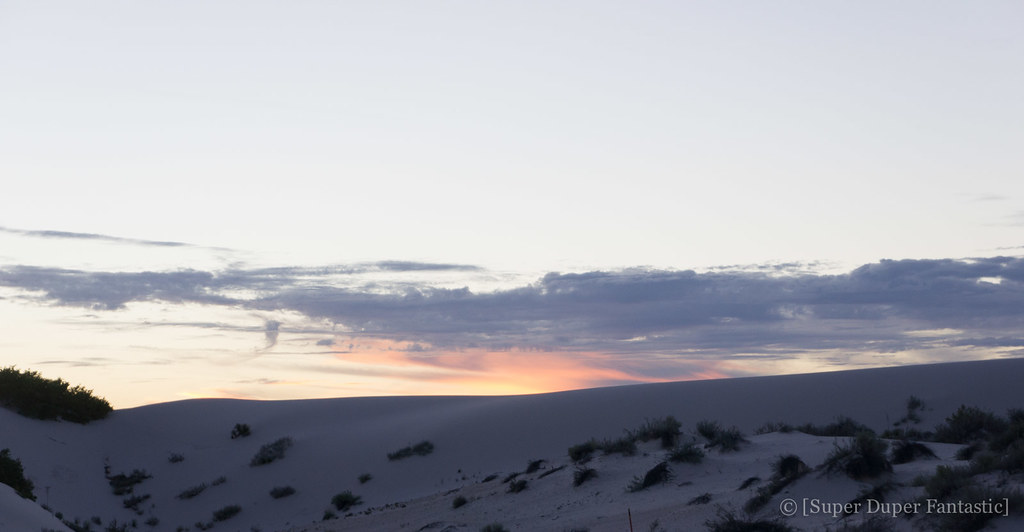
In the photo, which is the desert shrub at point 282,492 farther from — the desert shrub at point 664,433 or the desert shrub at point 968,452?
the desert shrub at point 968,452

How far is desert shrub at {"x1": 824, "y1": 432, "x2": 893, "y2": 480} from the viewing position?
37.4ft

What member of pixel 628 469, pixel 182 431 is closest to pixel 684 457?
pixel 628 469

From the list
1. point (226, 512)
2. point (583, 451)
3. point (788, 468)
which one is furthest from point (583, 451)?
point (226, 512)

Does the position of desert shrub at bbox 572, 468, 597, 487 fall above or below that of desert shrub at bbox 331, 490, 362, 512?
above

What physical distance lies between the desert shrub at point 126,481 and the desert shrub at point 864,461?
75.5ft

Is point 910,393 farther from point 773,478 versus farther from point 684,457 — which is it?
point 773,478

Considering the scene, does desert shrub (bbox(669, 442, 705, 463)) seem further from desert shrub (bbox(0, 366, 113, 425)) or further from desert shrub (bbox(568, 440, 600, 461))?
desert shrub (bbox(0, 366, 113, 425))

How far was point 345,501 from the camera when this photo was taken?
21.7 metres

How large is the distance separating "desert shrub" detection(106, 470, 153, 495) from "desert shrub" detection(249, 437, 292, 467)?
12.4 feet

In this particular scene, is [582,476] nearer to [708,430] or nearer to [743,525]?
[708,430]

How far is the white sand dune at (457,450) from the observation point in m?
15.3

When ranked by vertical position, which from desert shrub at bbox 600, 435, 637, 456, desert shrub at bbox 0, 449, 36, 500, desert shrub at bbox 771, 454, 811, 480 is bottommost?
desert shrub at bbox 0, 449, 36, 500

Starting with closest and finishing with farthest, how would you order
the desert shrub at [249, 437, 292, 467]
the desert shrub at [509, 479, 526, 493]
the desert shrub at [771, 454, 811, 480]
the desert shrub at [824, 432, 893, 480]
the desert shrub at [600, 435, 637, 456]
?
1. the desert shrub at [824, 432, 893, 480]
2. the desert shrub at [771, 454, 811, 480]
3. the desert shrub at [509, 479, 526, 493]
4. the desert shrub at [600, 435, 637, 456]
5. the desert shrub at [249, 437, 292, 467]

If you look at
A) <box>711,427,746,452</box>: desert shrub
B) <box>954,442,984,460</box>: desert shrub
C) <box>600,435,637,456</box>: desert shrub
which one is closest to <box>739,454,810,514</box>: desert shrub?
<box>954,442,984,460</box>: desert shrub
